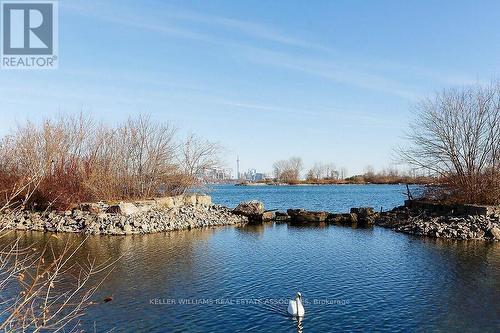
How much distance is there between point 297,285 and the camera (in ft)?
47.6

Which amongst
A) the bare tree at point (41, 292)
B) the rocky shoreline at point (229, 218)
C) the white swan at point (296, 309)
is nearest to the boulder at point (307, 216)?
the rocky shoreline at point (229, 218)

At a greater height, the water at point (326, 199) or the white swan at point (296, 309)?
the water at point (326, 199)

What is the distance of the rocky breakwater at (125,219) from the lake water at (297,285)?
219 centimetres

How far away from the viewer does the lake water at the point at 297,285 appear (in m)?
11.0

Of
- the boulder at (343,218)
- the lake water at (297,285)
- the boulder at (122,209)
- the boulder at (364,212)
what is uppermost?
the boulder at (122,209)

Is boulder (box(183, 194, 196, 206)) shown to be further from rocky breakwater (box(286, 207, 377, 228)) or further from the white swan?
the white swan

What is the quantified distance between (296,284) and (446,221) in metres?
16.2

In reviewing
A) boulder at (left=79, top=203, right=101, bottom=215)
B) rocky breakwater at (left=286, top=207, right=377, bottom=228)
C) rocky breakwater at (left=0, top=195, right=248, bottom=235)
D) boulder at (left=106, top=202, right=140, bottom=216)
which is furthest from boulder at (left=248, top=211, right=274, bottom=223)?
boulder at (left=79, top=203, right=101, bottom=215)

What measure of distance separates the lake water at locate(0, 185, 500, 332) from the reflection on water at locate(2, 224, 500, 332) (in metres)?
0.03

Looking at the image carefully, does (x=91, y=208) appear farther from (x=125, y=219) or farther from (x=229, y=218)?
(x=229, y=218)

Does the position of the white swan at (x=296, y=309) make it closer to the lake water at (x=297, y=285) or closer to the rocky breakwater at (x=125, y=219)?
the lake water at (x=297, y=285)

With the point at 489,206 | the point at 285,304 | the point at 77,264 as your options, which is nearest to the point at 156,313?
the point at 285,304

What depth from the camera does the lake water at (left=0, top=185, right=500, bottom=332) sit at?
11008 mm

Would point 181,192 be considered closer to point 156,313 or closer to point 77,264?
point 77,264
